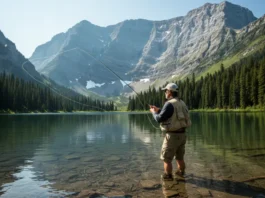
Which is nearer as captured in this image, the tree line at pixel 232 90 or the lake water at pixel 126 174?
the lake water at pixel 126 174

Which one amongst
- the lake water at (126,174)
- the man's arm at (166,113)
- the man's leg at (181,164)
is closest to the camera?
the lake water at (126,174)

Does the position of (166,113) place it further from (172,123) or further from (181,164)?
(181,164)

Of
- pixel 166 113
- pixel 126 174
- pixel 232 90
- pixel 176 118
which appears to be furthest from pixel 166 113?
pixel 232 90

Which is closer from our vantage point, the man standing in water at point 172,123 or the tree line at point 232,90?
the man standing in water at point 172,123

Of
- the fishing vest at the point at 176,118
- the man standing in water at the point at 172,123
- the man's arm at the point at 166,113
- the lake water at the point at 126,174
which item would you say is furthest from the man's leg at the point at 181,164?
the man's arm at the point at 166,113

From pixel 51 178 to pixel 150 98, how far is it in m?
181

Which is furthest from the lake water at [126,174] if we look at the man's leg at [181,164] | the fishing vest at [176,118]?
the fishing vest at [176,118]

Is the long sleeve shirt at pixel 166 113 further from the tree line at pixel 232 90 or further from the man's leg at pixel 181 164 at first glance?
the tree line at pixel 232 90

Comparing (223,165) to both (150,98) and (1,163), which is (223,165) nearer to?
(1,163)

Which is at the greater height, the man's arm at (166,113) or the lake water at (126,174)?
the man's arm at (166,113)

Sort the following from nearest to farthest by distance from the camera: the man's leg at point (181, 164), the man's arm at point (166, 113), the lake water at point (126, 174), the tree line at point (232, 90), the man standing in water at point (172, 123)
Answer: the lake water at point (126, 174)
the man's arm at point (166, 113)
the man standing in water at point (172, 123)
the man's leg at point (181, 164)
the tree line at point (232, 90)

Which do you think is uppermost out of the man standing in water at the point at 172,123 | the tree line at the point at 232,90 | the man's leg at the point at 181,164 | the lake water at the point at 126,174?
the tree line at the point at 232,90

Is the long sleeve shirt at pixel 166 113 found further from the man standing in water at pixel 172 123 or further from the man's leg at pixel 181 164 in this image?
the man's leg at pixel 181 164

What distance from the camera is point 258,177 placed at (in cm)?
1020
